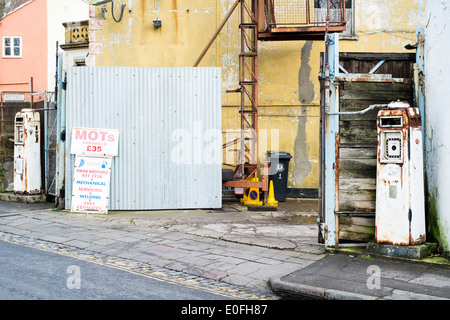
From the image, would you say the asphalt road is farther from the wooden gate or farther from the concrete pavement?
the wooden gate

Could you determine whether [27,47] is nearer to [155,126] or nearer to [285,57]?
[285,57]

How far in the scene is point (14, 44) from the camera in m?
31.2

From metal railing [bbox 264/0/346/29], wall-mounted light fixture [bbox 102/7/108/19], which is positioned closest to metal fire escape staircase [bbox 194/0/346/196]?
metal railing [bbox 264/0/346/29]

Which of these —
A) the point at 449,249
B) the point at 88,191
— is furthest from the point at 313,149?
the point at 449,249

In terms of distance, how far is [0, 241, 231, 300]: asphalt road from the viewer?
17.5 ft

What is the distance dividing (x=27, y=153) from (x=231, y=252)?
719cm

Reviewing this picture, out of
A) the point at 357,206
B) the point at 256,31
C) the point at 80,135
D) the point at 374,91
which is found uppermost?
→ the point at 256,31

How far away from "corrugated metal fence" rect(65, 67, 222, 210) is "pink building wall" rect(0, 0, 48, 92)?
21970 millimetres

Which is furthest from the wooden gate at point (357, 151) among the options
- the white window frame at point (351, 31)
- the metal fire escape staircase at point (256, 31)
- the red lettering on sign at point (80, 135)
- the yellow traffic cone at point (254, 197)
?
the white window frame at point (351, 31)

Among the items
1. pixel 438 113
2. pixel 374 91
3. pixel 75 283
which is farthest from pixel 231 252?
pixel 438 113

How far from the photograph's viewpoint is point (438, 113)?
6973 millimetres

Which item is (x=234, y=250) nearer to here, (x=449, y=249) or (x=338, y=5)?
(x=449, y=249)
